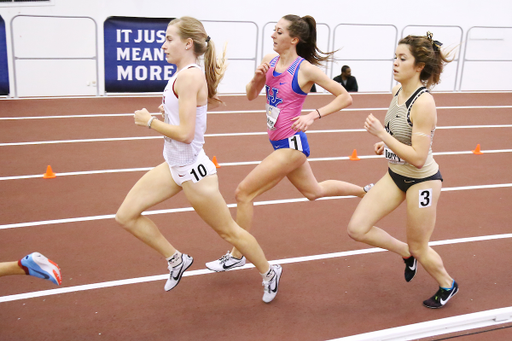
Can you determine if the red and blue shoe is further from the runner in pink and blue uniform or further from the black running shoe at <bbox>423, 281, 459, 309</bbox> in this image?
the black running shoe at <bbox>423, 281, 459, 309</bbox>

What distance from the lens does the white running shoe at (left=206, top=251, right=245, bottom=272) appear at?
4.34 m

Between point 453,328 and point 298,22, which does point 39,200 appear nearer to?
point 298,22

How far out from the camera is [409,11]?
17016 mm

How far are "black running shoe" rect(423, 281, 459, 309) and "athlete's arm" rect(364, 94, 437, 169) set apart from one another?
1.11 meters

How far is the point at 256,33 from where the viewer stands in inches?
570

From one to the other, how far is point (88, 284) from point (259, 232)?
1.86 meters

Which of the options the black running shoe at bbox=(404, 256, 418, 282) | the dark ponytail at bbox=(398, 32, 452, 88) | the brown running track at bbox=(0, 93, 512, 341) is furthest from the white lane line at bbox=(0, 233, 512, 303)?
the dark ponytail at bbox=(398, 32, 452, 88)

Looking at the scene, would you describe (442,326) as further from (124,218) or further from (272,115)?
(124,218)

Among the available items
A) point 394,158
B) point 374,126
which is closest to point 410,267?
point 394,158

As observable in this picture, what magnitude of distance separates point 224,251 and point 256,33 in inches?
421

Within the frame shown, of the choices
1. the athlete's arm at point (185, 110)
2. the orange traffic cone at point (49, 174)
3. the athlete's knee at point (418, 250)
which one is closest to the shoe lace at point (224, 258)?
the athlete's arm at point (185, 110)

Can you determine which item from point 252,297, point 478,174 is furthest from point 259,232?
point 478,174

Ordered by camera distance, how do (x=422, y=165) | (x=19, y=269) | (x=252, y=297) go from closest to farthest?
(x=19, y=269)
(x=422, y=165)
(x=252, y=297)

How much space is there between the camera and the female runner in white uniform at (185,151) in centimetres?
335
